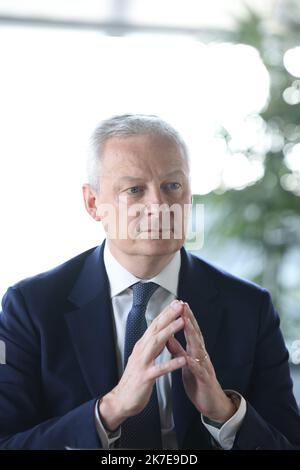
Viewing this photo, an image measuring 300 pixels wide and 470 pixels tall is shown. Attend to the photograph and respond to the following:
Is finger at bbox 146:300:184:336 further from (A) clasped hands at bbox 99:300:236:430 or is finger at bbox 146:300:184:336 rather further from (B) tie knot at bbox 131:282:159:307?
(B) tie knot at bbox 131:282:159:307

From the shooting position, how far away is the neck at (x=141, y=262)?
1.20m

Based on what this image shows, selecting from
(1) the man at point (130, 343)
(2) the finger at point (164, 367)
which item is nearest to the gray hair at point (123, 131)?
(1) the man at point (130, 343)

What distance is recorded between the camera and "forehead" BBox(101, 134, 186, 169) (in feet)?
3.76

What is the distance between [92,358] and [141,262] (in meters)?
0.22

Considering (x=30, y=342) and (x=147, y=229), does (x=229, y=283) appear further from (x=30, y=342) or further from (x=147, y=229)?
(x=30, y=342)

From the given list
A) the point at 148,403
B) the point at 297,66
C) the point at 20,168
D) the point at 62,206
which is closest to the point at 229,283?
the point at 148,403

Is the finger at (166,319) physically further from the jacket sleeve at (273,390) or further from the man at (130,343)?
the jacket sleeve at (273,390)

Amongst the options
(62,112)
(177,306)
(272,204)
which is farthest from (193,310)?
(272,204)

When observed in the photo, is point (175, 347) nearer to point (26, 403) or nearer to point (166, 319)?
point (166, 319)

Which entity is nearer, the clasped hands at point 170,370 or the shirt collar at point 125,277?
the clasped hands at point 170,370

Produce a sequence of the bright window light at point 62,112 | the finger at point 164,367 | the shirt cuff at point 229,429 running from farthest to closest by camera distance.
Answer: the bright window light at point 62,112, the shirt cuff at point 229,429, the finger at point 164,367

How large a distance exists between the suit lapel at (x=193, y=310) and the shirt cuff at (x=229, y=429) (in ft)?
0.15

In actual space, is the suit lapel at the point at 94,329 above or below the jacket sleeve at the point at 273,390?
above
